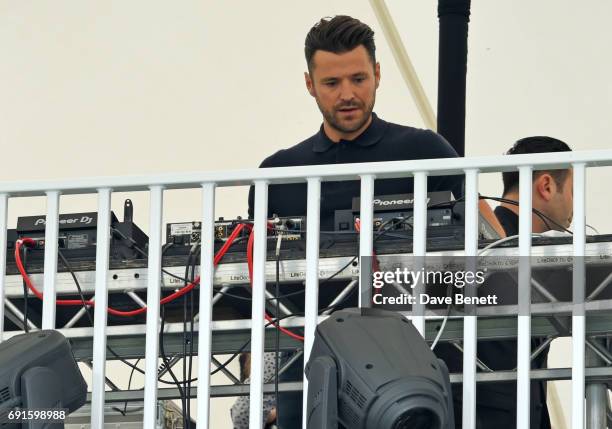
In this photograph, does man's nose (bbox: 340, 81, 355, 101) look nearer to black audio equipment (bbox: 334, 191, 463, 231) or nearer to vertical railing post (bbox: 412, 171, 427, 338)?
black audio equipment (bbox: 334, 191, 463, 231)

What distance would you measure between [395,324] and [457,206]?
0.55 meters

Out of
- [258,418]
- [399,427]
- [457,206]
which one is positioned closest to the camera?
[399,427]

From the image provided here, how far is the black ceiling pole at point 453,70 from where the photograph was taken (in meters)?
4.92

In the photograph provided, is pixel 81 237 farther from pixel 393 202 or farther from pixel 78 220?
pixel 393 202

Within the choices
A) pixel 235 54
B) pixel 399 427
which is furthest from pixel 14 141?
pixel 399 427

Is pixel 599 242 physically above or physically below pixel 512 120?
below

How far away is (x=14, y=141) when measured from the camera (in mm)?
6133

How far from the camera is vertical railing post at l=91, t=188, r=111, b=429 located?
3.40m

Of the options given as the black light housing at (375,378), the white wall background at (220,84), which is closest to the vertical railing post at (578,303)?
the black light housing at (375,378)

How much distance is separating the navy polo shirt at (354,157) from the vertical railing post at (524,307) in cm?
70

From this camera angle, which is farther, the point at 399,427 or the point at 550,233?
the point at 550,233

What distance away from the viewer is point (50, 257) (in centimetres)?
354

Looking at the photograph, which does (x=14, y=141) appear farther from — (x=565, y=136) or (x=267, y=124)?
(x=565, y=136)

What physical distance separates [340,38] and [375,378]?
1.67 m
